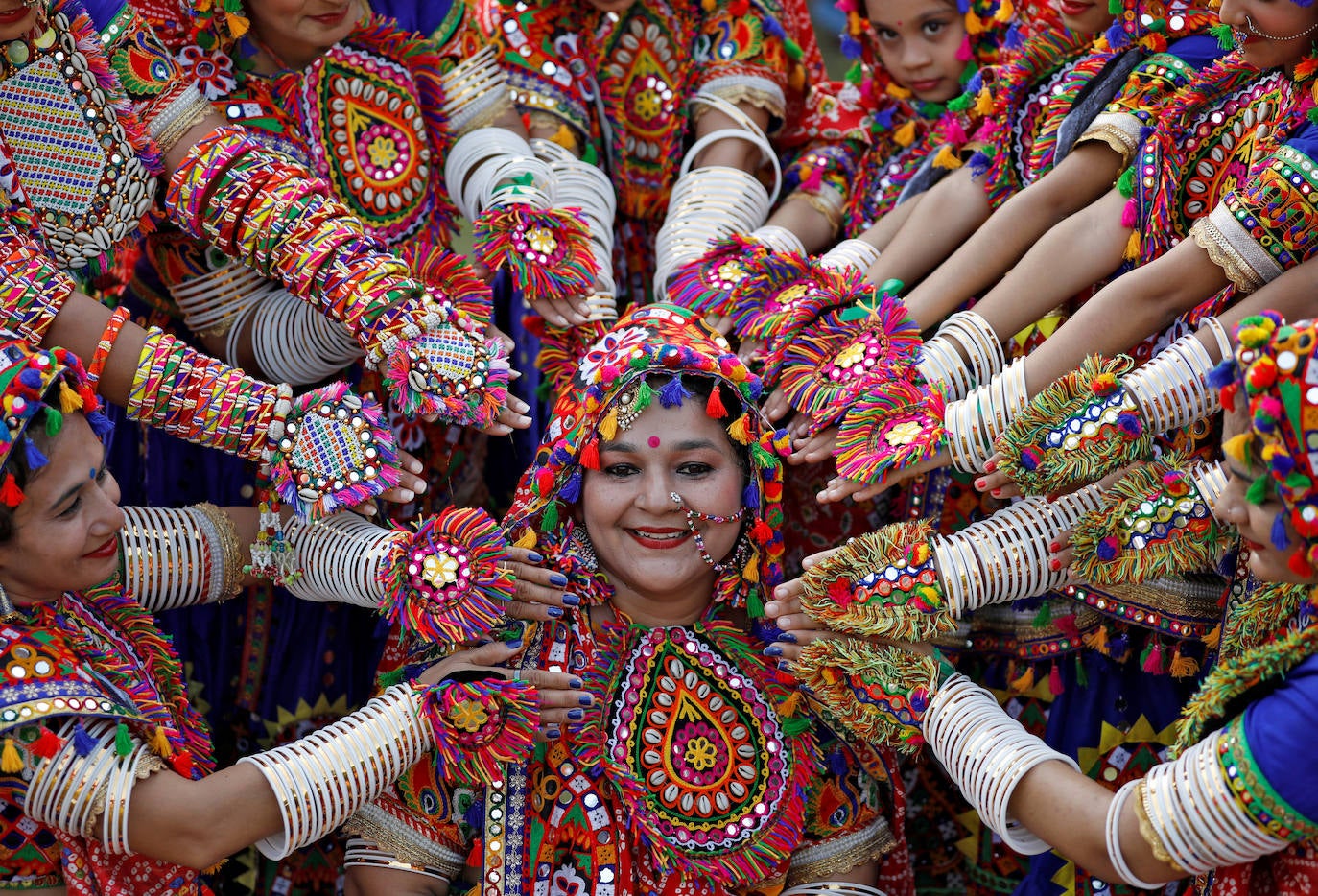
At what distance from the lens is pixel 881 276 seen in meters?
3.80

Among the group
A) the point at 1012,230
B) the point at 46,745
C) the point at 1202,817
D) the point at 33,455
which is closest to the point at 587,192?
the point at 1012,230

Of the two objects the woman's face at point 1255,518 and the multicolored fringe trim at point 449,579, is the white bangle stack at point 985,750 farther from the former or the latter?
the multicolored fringe trim at point 449,579

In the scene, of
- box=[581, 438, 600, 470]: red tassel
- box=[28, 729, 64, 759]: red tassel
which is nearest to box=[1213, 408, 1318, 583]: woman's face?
box=[581, 438, 600, 470]: red tassel

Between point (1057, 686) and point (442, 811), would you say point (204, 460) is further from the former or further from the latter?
point (1057, 686)

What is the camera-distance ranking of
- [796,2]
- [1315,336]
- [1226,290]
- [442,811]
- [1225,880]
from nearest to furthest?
1. [1315,336]
2. [1225,880]
3. [1226,290]
4. [442,811]
5. [796,2]

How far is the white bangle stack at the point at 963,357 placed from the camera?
→ 11.1ft

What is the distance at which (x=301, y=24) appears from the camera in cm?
364

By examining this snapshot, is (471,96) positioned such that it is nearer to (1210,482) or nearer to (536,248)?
(536,248)

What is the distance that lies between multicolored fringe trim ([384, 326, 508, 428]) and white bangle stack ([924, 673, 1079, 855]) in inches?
44.7

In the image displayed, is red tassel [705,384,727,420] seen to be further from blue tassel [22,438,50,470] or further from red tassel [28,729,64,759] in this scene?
red tassel [28,729,64,759]

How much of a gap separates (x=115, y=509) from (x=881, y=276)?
1845mm

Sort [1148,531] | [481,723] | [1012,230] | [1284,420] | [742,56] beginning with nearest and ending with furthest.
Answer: [1284,420], [1148,531], [481,723], [1012,230], [742,56]

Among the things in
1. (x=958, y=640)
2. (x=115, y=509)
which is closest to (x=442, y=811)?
(x=115, y=509)

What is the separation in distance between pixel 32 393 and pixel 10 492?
18 cm
